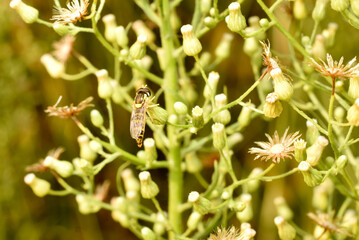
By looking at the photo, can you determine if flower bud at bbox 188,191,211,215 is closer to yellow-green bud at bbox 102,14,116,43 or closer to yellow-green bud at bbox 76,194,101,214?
yellow-green bud at bbox 76,194,101,214

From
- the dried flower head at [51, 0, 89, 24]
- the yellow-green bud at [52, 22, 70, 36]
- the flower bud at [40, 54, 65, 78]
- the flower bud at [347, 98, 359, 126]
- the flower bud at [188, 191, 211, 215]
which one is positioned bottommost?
the flower bud at [188, 191, 211, 215]

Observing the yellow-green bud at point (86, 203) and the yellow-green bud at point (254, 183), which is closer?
the yellow-green bud at point (254, 183)

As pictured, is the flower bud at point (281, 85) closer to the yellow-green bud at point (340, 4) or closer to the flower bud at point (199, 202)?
the yellow-green bud at point (340, 4)

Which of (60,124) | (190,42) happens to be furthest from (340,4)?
(60,124)

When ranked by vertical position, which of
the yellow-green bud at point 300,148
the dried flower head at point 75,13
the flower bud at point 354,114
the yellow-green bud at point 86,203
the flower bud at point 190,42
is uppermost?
the dried flower head at point 75,13

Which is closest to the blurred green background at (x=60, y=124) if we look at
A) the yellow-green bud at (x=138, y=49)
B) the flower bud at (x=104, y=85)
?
the flower bud at (x=104, y=85)

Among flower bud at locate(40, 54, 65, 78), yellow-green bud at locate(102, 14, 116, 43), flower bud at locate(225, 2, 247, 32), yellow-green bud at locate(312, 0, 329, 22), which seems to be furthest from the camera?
flower bud at locate(40, 54, 65, 78)

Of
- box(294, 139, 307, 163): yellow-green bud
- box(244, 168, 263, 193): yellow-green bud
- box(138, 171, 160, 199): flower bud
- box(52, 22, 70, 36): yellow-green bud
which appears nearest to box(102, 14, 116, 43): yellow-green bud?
box(52, 22, 70, 36): yellow-green bud
